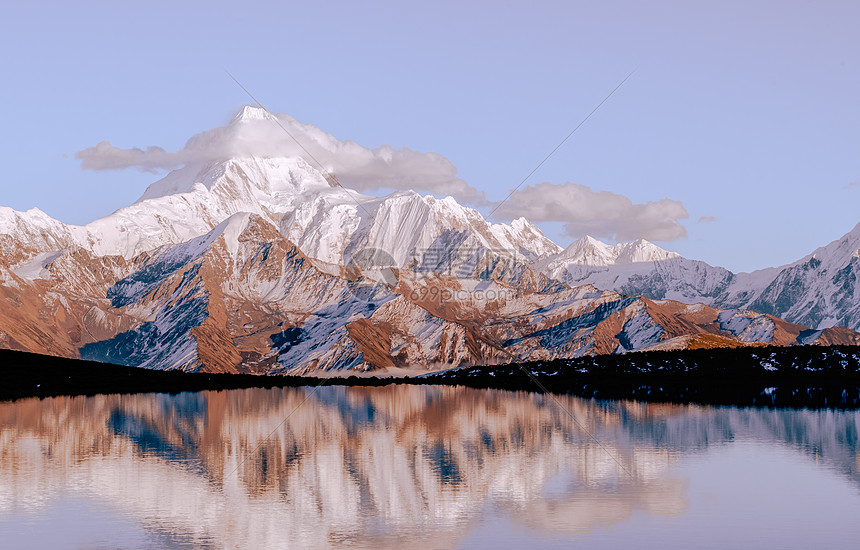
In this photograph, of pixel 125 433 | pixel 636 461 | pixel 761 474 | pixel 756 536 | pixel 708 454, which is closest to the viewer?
pixel 756 536

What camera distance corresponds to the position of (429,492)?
114 meters

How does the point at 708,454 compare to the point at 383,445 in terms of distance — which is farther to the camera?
the point at 383,445

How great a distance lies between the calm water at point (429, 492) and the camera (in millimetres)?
90250

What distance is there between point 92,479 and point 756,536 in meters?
76.9

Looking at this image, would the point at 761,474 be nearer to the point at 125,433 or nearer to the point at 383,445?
the point at 383,445

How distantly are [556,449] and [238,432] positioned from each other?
65625mm

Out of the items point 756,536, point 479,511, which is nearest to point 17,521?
point 479,511

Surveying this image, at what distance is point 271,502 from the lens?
10719 cm

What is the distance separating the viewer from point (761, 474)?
130 meters

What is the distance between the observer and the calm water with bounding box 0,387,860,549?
296 ft

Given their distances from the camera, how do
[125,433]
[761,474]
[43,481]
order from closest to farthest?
[43,481], [761,474], [125,433]

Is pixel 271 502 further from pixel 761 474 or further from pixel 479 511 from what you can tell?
pixel 761 474

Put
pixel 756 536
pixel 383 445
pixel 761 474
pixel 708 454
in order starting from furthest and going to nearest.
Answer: pixel 383 445 < pixel 708 454 < pixel 761 474 < pixel 756 536

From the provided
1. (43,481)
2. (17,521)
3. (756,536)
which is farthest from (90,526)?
(756,536)
